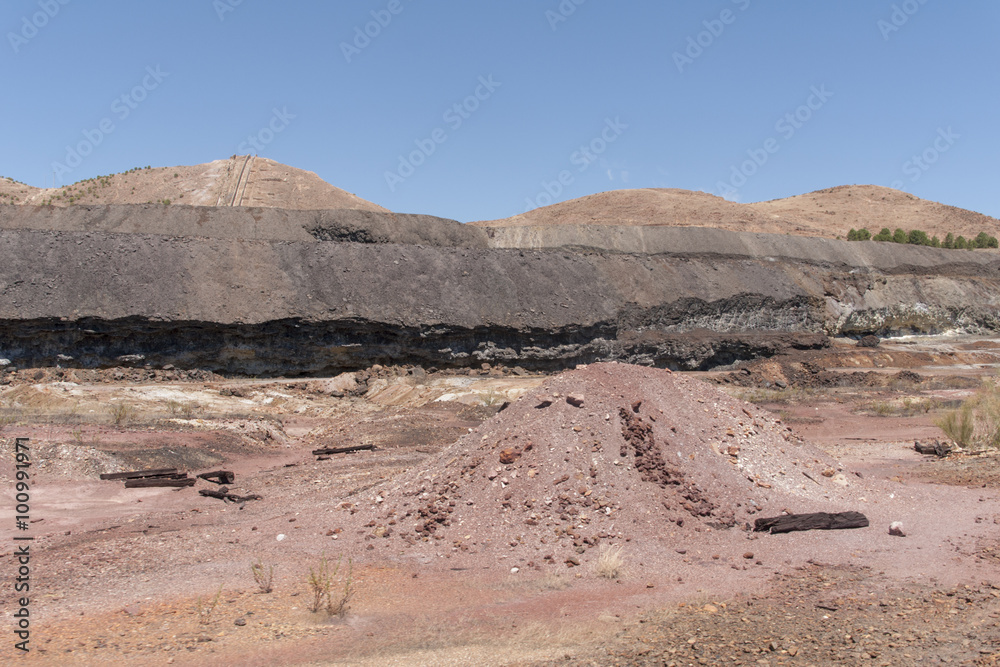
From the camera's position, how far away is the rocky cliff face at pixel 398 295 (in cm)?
2448

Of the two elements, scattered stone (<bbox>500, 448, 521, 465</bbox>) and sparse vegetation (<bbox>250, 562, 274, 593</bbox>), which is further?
scattered stone (<bbox>500, 448, 521, 465</bbox>)

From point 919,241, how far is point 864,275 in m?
16.7

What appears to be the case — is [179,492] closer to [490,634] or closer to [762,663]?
[490,634]

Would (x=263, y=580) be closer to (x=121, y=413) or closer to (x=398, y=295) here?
(x=121, y=413)

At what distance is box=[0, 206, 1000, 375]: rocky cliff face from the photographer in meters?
24.5

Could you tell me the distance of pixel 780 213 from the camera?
77250 millimetres

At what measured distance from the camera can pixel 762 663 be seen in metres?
4.98

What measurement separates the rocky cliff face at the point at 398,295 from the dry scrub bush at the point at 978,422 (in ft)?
52.2

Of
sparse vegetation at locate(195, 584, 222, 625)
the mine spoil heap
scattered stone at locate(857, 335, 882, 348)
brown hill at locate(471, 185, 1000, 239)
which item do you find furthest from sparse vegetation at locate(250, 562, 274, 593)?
brown hill at locate(471, 185, 1000, 239)

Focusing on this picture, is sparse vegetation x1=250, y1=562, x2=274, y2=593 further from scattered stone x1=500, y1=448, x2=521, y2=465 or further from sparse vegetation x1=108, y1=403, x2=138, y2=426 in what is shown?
sparse vegetation x1=108, y1=403, x2=138, y2=426

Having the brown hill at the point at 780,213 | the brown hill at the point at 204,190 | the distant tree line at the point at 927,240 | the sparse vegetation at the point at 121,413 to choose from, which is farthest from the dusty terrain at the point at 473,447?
the brown hill at the point at 780,213

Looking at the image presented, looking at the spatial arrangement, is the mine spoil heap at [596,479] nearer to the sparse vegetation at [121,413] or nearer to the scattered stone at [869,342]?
the sparse vegetation at [121,413]

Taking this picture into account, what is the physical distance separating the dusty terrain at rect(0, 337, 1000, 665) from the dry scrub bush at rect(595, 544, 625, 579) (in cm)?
2

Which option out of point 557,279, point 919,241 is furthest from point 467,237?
point 919,241
